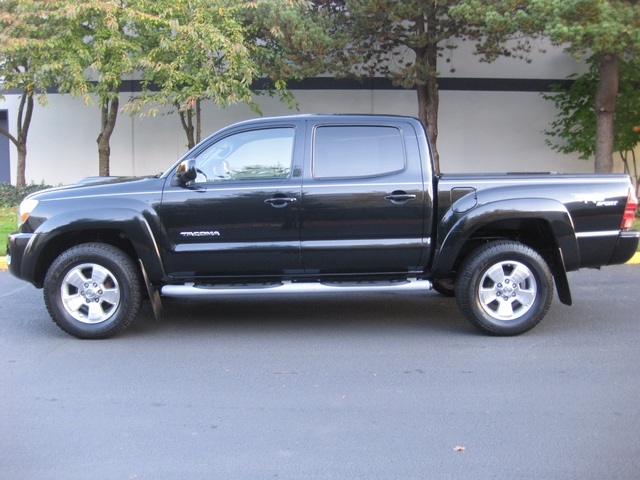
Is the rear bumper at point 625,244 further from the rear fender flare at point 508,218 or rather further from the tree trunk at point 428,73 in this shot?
the tree trunk at point 428,73

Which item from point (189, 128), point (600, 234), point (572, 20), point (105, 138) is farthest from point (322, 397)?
point (189, 128)

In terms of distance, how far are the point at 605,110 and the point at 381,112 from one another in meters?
5.65

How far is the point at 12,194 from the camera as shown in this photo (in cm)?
1742

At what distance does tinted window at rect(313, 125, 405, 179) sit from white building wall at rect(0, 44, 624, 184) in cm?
1147

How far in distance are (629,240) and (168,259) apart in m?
4.21

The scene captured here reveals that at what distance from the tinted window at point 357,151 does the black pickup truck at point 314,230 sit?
15 millimetres

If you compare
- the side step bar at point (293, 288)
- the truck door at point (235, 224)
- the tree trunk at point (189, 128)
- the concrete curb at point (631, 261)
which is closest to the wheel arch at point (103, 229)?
the truck door at point (235, 224)

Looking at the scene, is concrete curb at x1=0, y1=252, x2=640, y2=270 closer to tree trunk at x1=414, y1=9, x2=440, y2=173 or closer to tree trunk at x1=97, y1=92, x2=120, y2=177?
tree trunk at x1=414, y1=9, x2=440, y2=173

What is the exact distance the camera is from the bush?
1717cm

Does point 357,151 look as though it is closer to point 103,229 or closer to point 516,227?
point 516,227

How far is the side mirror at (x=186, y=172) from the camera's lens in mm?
6625

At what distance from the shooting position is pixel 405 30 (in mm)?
14789

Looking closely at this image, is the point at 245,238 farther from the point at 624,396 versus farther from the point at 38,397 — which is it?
the point at 624,396

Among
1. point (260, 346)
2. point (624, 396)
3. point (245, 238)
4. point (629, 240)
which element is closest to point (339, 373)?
point (260, 346)
